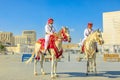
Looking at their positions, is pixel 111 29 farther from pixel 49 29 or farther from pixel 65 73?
pixel 49 29

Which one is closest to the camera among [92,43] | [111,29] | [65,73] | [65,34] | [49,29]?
[65,34]

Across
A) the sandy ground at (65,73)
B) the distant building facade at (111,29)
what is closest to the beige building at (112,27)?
the distant building facade at (111,29)

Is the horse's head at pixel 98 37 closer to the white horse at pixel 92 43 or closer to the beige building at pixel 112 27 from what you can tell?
the white horse at pixel 92 43

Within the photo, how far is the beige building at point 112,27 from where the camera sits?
177m

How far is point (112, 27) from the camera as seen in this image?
181 metres

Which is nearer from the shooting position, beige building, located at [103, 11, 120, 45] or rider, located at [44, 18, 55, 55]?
rider, located at [44, 18, 55, 55]

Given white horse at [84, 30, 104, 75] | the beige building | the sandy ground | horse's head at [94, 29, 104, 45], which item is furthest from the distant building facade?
horse's head at [94, 29, 104, 45]

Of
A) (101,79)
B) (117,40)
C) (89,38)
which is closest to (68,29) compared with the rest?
(89,38)

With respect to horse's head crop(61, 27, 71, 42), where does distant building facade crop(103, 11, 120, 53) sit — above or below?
above

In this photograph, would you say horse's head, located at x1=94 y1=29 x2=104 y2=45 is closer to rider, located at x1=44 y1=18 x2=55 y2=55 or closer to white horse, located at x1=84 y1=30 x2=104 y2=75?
white horse, located at x1=84 y1=30 x2=104 y2=75

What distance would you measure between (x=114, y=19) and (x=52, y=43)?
563 ft

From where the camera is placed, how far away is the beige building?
17735 cm

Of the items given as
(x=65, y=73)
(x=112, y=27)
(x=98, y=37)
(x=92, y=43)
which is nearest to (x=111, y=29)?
(x=112, y=27)

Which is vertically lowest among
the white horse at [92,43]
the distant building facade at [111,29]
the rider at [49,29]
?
the white horse at [92,43]
